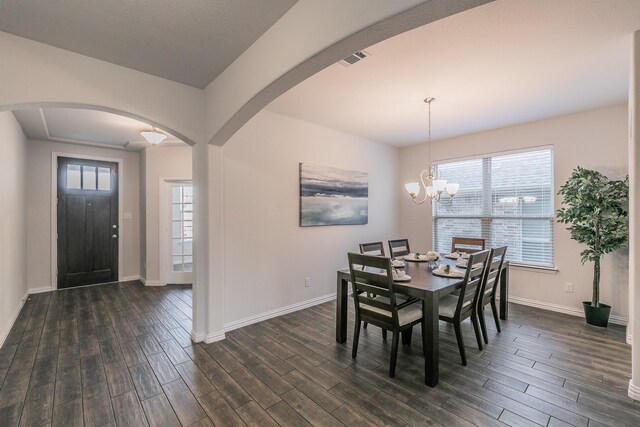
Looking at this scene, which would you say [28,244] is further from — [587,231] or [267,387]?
[587,231]

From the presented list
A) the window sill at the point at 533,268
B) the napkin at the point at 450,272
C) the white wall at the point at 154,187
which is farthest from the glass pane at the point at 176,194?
the window sill at the point at 533,268

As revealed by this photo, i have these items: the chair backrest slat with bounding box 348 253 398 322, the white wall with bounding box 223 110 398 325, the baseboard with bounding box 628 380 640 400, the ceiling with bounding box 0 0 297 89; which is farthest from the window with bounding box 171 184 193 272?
the baseboard with bounding box 628 380 640 400

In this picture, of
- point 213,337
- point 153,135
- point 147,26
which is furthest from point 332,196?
point 147,26

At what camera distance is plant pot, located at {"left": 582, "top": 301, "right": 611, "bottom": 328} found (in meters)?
3.28

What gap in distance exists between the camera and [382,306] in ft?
7.86

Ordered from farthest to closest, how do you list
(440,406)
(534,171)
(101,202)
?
(101,202)
(534,171)
(440,406)

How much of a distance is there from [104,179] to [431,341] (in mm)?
6233

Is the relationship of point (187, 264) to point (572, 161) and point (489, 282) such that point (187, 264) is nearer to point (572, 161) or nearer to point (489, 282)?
point (489, 282)

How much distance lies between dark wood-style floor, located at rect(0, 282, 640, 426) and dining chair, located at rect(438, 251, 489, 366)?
13.3 inches

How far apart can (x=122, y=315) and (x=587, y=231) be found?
5891mm

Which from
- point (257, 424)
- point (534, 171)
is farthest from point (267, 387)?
point (534, 171)

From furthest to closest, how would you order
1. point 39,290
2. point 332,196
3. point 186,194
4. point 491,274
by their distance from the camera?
point 186,194, point 39,290, point 332,196, point 491,274

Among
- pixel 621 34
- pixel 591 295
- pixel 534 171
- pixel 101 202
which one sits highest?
pixel 621 34

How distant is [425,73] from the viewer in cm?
264
